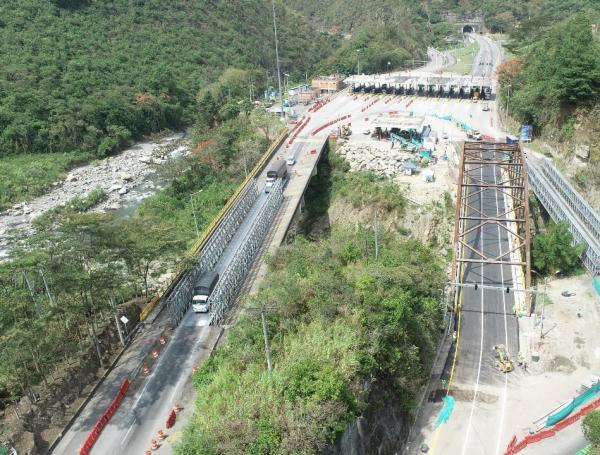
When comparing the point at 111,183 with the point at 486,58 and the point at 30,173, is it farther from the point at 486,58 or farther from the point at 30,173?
the point at 486,58

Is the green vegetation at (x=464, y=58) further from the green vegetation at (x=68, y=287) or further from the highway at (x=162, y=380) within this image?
the green vegetation at (x=68, y=287)

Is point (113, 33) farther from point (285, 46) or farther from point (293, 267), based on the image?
point (293, 267)

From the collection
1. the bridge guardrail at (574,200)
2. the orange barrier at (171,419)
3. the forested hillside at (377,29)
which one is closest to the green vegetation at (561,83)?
the bridge guardrail at (574,200)

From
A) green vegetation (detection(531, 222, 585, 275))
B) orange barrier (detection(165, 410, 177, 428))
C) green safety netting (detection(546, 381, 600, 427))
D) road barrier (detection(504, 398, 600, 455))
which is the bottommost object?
road barrier (detection(504, 398, 600, 455))

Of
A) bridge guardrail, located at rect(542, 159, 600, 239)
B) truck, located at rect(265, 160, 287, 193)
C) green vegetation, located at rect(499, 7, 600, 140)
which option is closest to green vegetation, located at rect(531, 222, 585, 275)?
bridge guardrail, located at rect(542, 159, 600, 239)

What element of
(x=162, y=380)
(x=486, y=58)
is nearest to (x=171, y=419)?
(x=162, y=380)

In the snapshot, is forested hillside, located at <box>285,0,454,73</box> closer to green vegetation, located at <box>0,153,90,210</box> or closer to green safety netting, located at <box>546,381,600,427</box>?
green vegetation, located at <box>0,153,90,210</box>
